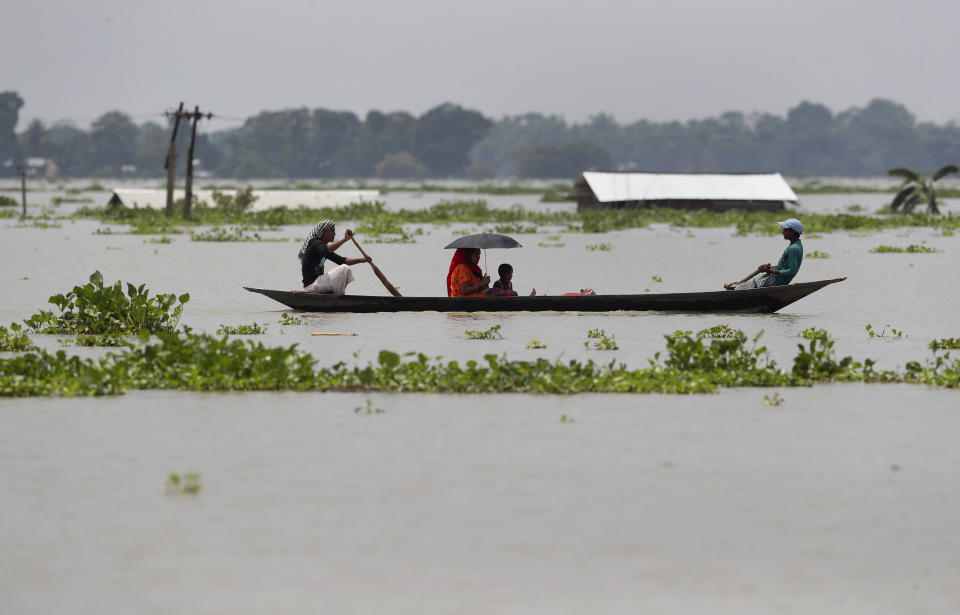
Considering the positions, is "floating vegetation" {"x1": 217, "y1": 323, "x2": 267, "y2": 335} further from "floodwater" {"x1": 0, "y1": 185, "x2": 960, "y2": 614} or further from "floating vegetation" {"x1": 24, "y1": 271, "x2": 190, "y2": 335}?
"floodwater" {"x1": 0, "y1": 185, "x2": 960, "y2": 614}

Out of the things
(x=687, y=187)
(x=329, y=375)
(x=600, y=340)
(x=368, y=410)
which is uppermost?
(x=687, y=187)

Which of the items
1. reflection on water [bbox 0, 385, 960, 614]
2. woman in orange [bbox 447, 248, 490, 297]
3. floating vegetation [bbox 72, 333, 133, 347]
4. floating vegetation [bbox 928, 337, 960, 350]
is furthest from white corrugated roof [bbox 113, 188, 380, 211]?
reflection on water [bbox 0, 385, 960, 614]

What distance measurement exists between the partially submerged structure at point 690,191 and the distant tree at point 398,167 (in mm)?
116218

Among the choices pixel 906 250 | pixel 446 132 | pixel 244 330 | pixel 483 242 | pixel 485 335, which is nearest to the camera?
pixel 485 335

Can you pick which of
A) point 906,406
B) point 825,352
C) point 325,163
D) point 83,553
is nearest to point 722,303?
point 825,352

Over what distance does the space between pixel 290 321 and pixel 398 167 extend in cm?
15936

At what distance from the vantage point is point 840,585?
6.65 m

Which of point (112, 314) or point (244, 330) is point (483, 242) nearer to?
point (244, 330)

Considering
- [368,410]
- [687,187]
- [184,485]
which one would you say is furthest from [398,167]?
[184,485]

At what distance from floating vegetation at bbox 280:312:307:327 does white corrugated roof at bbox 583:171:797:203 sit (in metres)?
40.0

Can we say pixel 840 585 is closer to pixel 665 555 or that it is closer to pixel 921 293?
pixel 665 555

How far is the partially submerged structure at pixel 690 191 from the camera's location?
190 feet

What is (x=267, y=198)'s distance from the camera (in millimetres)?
61125

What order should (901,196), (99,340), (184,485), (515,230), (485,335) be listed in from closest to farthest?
(184,485) < (99,340) < (485,335) < (515,230) < (901,196)
